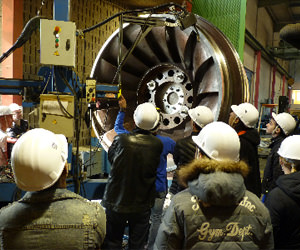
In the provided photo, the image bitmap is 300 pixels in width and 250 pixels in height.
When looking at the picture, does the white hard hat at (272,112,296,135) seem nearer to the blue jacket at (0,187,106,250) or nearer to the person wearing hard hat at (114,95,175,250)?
the person wearing hard hat at (114,95,175,250)

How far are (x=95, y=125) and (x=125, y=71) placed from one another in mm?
880

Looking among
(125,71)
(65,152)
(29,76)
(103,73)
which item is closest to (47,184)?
(65,152)

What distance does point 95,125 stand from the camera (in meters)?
3.54

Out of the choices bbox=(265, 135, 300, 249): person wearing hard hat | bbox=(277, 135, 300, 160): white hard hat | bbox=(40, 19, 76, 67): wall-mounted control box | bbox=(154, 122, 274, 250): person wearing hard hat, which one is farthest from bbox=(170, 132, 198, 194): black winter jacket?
bbox=(154, 122, 274, 250): person wearing hard hat

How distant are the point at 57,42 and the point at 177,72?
5.80 ft

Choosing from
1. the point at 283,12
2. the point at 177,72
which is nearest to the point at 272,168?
the point at 177,72

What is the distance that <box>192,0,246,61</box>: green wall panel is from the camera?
4066 mm

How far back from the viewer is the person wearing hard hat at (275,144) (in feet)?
9.48

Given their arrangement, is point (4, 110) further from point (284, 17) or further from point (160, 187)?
point (284, 17)

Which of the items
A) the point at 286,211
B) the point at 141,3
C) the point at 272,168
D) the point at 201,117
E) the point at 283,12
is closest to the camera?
the point at 286,211

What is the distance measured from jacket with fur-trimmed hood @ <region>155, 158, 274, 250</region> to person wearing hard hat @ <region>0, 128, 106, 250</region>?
0.33m

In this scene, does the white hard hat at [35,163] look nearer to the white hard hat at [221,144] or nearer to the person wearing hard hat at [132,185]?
the white hard hat at [221,144]

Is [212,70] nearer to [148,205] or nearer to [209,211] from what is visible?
[148,205]

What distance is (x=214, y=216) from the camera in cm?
120
